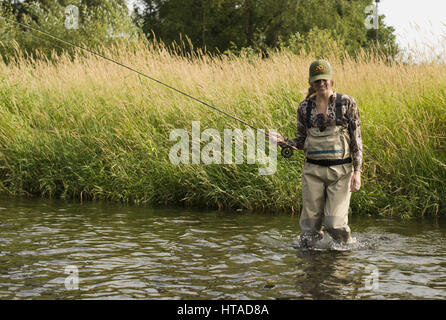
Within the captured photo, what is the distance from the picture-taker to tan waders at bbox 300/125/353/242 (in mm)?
6004

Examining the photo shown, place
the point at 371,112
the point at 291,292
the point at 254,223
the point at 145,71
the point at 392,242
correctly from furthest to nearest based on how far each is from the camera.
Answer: the point at 145,71, the point at 371,112, the point at 254,223, the point at 392,242, the point at 291,292

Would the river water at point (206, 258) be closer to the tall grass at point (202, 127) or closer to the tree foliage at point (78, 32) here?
the tall grass at point (202, 127)

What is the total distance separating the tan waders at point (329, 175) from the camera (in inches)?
236

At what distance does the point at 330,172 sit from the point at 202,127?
13.5 ft

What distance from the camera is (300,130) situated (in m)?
6.28

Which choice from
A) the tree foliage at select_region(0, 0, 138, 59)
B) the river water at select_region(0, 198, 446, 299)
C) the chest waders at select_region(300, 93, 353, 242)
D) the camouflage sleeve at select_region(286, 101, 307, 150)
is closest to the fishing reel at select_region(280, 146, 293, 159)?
the camouflage sleeve at select_region(286, 101, 307, 150)

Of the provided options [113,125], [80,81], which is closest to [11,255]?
[113,125]

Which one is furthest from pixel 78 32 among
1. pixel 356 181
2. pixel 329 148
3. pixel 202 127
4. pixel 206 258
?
pixel 356 181

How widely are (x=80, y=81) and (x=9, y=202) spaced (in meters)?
3.41

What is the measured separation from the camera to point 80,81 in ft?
40.5

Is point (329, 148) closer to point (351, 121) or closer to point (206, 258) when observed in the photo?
point (351, 121)

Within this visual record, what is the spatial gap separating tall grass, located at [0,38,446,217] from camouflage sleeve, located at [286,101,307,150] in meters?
1.69
